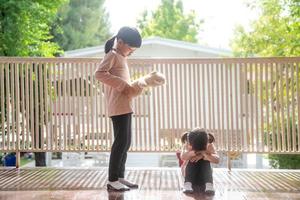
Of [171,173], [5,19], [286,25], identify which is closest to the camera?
[171,173]

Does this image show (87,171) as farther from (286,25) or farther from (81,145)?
(286,25)

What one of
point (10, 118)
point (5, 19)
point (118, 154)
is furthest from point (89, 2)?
point (118, 154)

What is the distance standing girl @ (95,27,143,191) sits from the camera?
320 centimetres

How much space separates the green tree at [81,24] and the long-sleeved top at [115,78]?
1474cm

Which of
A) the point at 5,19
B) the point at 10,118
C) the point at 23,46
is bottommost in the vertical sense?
the point at 10,118

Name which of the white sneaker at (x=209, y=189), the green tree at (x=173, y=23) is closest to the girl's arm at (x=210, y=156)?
the white sneaker at (x=209, y=189)

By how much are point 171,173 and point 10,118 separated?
187cm

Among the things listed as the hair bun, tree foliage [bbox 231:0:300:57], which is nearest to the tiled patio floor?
the hair bun

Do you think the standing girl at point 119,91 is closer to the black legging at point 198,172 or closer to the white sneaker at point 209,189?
the black legging at point 198,172

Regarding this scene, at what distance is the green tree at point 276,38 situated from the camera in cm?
442

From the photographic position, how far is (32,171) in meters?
4.32

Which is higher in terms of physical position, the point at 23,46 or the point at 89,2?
the point at 89,2

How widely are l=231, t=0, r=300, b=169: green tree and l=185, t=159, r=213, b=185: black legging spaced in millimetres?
1208

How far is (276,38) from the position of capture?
24.7ft
